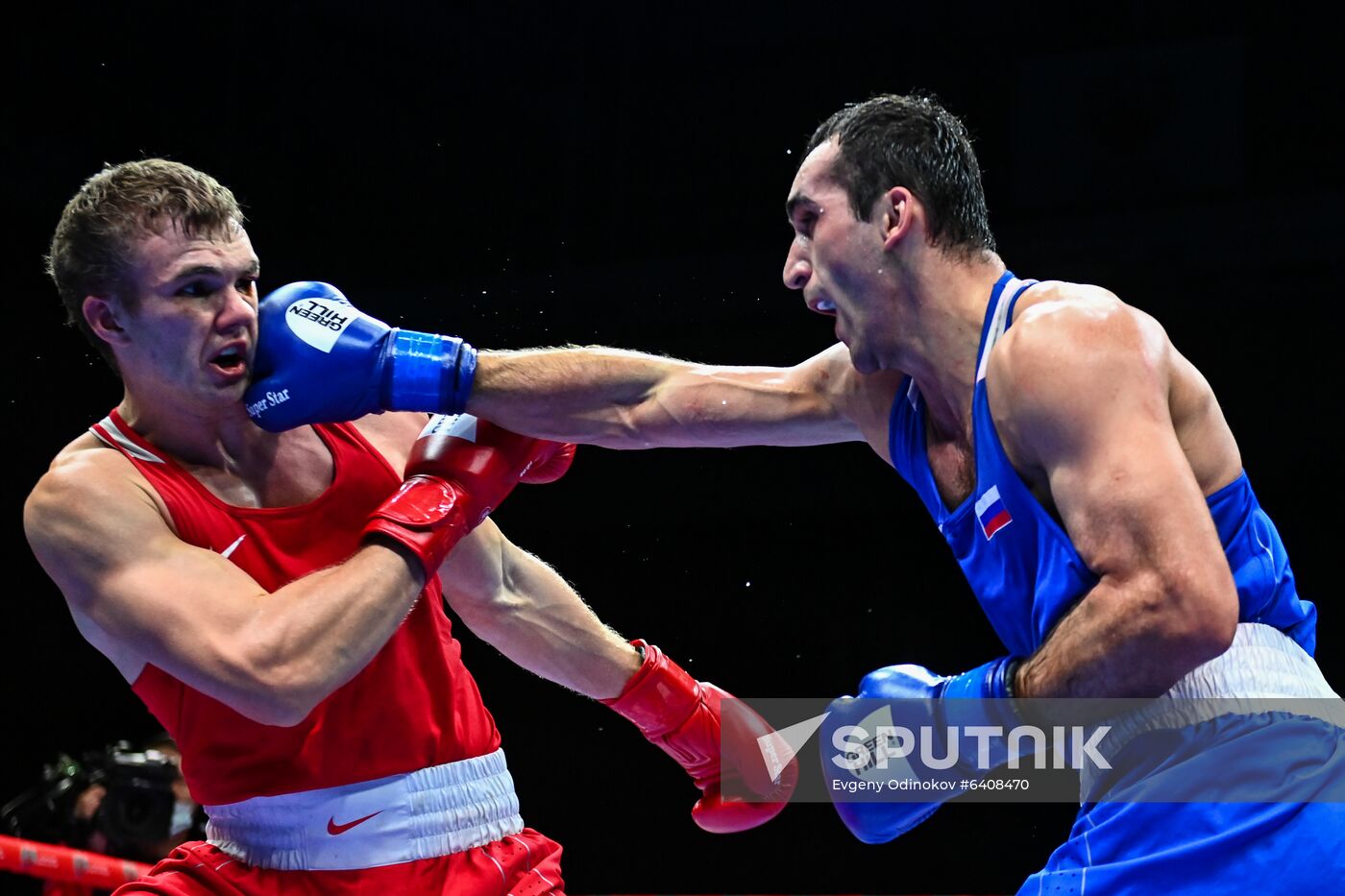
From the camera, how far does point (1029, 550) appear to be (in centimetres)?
210

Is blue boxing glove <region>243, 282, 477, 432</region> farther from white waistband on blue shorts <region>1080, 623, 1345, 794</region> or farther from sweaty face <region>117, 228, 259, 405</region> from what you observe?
white waistband on blue shorts <region>1080, 623, 1345, 794</region>

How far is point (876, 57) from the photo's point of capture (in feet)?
21.4

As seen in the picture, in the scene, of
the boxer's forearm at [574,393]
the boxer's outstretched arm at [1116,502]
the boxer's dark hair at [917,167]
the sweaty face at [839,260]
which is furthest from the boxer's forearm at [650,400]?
the boxer's outstretched arm at [1116,502]

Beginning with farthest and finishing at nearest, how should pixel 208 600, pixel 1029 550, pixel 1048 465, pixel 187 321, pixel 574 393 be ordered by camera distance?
pixel 574 393 < pixel 187 321 < pixel 208 600 < pixel 1029 550 < pixel 1048 465

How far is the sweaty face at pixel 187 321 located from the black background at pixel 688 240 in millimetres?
3650

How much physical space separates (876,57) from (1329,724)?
507 cm

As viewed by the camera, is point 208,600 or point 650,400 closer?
point 208,600

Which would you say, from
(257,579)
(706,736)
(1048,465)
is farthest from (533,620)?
(1048,465)

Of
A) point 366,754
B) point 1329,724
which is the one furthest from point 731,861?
point 1329,724

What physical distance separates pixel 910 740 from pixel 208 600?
1164 mm

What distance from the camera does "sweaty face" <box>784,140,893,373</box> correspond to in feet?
7.59

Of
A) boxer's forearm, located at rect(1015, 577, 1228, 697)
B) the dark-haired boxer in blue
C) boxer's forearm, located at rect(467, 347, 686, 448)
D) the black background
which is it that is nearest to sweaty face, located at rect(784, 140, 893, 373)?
the dark-haired boxer in blue

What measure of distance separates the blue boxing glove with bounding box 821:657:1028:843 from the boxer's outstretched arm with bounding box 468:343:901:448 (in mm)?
595

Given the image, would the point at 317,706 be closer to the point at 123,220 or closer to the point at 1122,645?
the point at 123,220
